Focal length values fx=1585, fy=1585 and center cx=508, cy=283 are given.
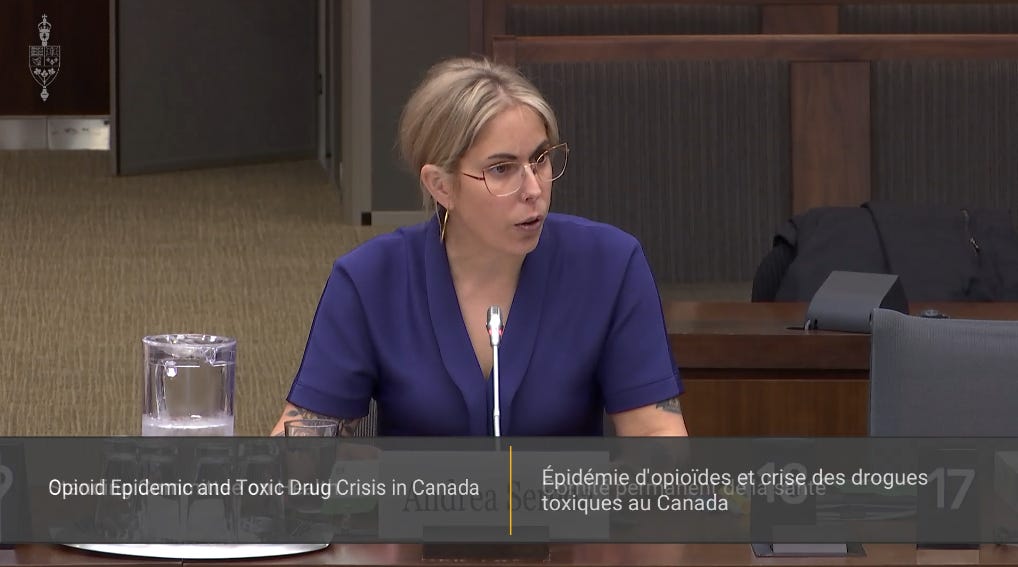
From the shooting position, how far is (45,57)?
852 cm

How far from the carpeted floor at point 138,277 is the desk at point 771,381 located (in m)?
1.19

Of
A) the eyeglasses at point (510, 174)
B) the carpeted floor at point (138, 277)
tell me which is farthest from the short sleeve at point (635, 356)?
the carpeted floor at point (138, 277)

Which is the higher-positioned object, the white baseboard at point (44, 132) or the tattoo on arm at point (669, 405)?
the white baseboard at point (44, 132)

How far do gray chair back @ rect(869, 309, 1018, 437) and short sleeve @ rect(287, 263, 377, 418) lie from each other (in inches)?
25.4

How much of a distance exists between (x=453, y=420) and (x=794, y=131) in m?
2.13

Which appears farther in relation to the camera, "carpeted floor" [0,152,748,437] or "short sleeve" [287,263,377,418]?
"carpeted floor" [0,152,748,437]

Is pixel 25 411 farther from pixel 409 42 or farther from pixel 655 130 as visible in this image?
pixel 409 42

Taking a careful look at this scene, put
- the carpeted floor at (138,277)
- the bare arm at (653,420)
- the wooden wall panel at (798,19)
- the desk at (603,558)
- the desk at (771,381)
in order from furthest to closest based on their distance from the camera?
the carpeted floor at (138,277), the wooden wall panel at (798,19), the desk at (771,381), the bare arm at (653,420), the desk at (603,558)

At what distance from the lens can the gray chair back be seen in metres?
1.95

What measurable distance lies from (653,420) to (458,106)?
1.56 ft

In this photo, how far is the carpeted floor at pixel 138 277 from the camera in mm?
4293

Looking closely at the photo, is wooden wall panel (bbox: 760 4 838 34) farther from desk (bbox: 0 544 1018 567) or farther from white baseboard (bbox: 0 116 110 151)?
white baseboard (bbox: 0 116 110 151)

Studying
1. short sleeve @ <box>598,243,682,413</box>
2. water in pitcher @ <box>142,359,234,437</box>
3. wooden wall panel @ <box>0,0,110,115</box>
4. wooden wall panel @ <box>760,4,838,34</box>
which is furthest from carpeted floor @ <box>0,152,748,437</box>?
water in pitcher @ <box>142,359,234,437</box>

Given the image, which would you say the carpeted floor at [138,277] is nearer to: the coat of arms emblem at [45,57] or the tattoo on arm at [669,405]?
the coat of arms emblem at [45,57]
